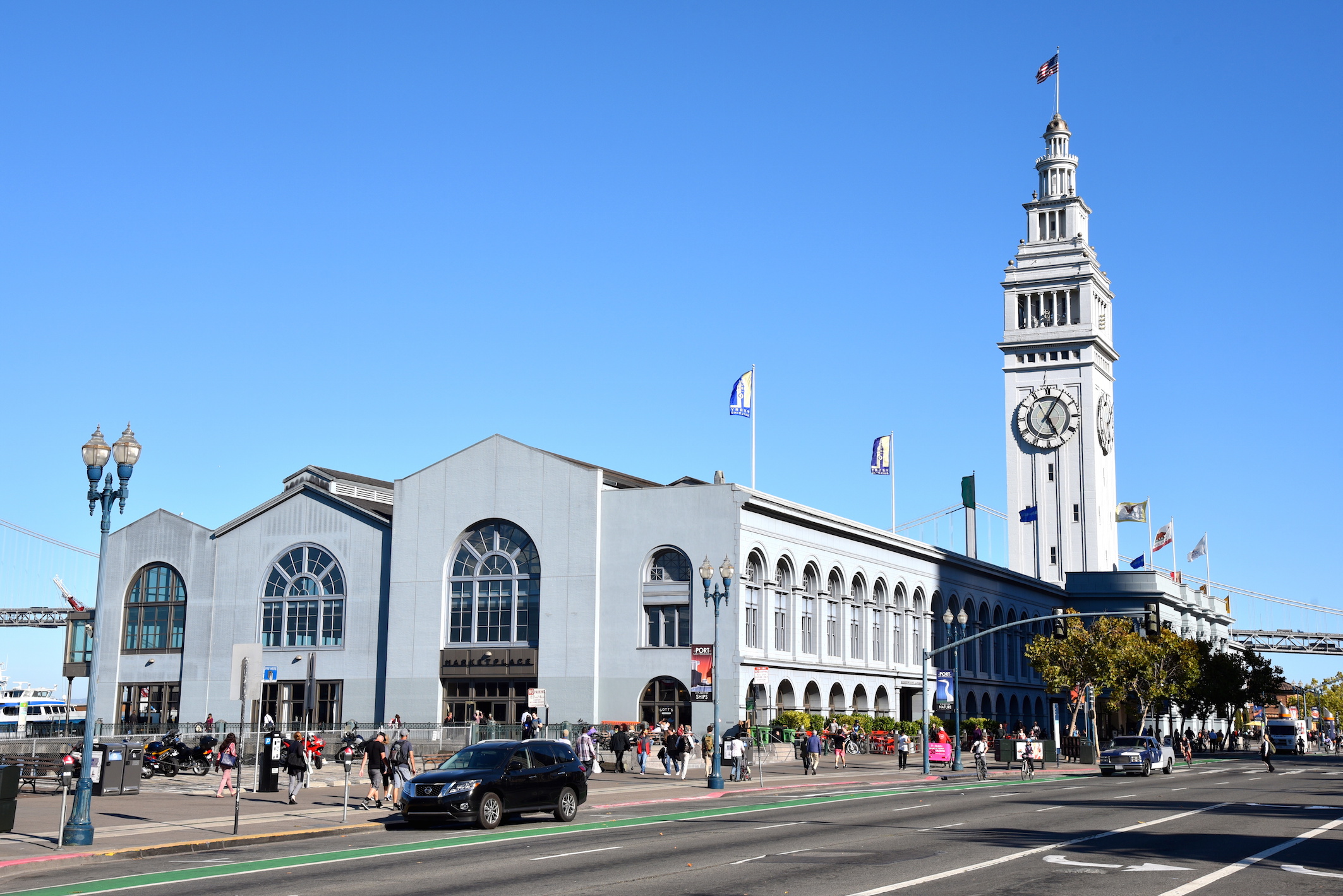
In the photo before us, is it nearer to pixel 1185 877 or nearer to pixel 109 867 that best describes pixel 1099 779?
pixel 1185 877

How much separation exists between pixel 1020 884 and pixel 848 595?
5804 centimetres

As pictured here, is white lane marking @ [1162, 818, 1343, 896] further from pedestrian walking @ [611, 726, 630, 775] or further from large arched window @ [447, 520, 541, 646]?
large arched window @ [447, 520, 541, 646]

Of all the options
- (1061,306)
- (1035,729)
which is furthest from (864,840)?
(1061,306)

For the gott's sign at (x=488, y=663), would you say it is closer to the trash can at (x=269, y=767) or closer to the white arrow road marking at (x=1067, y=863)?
the trash can at (x=269, y=767)

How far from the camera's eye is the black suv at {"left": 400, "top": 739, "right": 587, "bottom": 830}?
1064 inches

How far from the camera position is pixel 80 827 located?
74.4 feet

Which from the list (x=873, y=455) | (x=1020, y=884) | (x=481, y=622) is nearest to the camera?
(x=1020, y=884)

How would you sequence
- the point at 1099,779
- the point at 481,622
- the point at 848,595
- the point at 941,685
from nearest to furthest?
the point at 1099,779, the point at 941,685, the point at 481,622, the point at 848,595

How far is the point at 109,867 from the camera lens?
69.1ft

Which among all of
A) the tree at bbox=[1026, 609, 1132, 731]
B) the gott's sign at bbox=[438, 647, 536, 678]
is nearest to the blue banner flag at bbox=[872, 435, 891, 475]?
the tree at bbox=[1026, 609, 1132, 731]

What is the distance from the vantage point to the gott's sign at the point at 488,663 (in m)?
A: 67.9

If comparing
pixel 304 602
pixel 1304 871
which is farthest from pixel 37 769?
pixel 1304 871

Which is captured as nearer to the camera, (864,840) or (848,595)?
(864,840)

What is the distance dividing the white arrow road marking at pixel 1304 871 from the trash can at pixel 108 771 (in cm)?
2715
